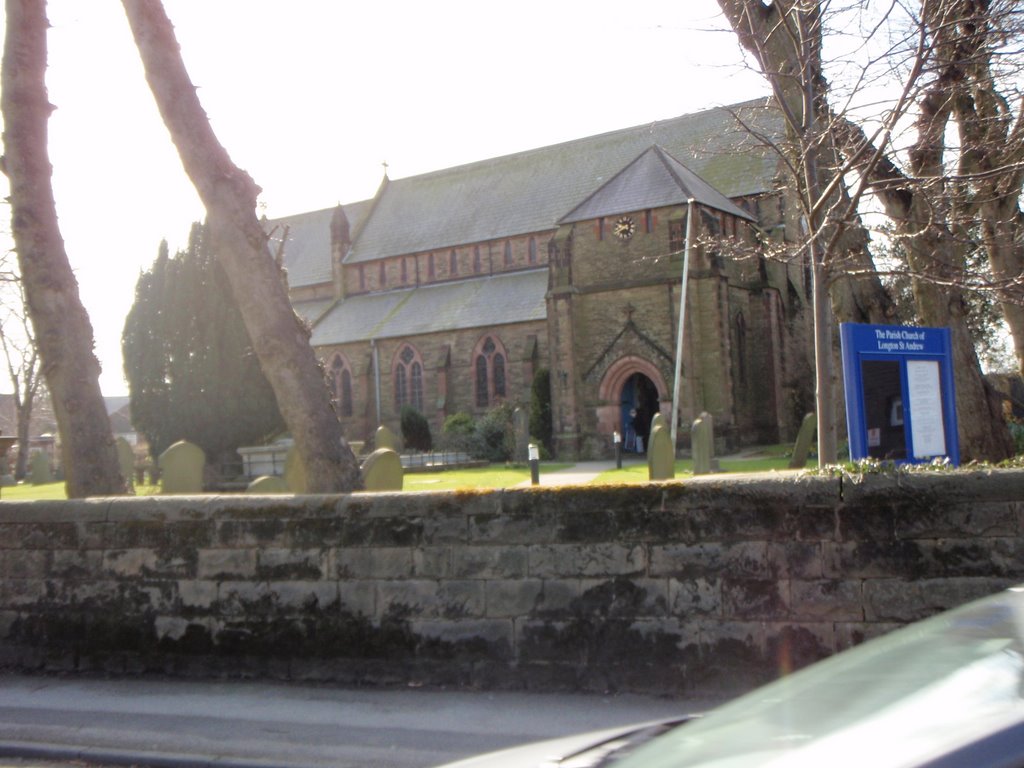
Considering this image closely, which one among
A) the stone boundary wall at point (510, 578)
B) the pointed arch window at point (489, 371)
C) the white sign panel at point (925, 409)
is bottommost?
the stone boundary wall at point (510, 578)

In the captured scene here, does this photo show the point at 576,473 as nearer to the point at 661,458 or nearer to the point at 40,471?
the point at 661,458

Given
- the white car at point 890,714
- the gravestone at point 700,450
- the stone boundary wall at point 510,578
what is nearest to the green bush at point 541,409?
the gravestone at point 700,450

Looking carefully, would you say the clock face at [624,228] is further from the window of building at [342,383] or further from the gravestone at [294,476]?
the gravestone at [294,476]

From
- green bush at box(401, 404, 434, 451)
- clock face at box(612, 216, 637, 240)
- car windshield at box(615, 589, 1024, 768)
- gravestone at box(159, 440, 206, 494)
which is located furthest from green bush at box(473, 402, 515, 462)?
car windshield at box(615, 589, 1024, 768)

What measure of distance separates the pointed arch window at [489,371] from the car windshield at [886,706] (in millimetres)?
40872

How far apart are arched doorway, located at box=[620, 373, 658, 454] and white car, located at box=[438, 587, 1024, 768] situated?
1361 inches

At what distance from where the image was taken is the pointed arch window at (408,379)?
1839 inches

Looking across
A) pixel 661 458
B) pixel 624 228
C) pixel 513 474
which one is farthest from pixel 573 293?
pixel 661 458

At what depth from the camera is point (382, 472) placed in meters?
11.5

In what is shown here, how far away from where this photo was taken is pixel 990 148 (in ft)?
35.0

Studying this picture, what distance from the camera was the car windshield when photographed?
196cm

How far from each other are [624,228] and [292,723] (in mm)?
30196

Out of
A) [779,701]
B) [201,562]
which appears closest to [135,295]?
[201,562]

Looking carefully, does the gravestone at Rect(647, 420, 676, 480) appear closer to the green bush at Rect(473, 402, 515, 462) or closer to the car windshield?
the car windshield
